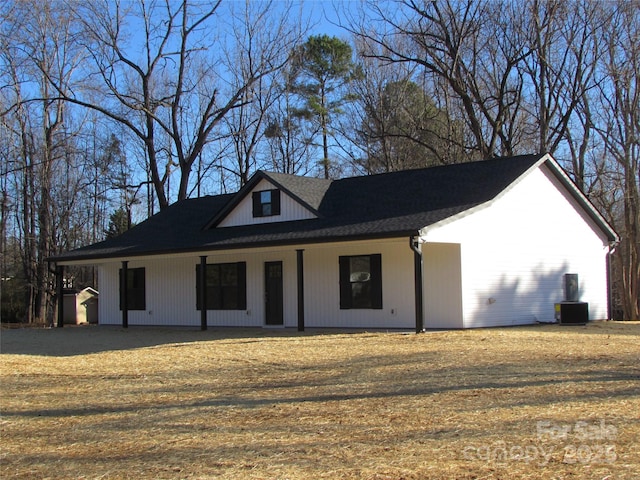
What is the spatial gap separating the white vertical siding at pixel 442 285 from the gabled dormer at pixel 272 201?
3.71 meters

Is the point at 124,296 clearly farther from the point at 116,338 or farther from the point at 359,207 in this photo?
the point at 359,207

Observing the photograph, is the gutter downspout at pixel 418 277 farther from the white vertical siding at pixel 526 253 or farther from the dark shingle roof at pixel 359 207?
the white vertical siding at pixel 526 253

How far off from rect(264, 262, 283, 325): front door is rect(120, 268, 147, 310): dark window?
5.29 metres

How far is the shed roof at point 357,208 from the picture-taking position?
17.8m

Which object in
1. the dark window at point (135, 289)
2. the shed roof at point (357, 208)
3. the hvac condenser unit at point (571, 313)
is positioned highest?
the shed roof at point (357, 208)

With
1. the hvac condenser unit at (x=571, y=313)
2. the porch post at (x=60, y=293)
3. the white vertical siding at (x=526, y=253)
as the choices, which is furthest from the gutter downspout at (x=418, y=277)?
the porch post at (x=60, y=293)

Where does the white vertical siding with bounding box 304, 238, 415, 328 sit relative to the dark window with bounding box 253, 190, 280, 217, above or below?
below

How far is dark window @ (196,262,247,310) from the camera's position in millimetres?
21672

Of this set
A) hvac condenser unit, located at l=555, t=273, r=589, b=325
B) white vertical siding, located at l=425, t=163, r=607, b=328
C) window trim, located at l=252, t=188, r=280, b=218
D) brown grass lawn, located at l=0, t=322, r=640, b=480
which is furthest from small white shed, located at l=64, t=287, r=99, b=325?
hvac condenser unit, located at l=555, t=273, r=589, b=325

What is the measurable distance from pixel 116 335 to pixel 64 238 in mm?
21291

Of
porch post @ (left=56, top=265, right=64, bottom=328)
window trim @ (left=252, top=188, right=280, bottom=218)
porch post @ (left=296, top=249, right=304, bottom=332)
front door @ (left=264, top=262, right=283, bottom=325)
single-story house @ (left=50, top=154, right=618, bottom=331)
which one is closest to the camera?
single-story house @ (left=50, top=154, right=618, bottom=331)

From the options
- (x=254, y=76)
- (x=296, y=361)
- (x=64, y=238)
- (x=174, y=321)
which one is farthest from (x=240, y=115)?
(x=296, y=361)

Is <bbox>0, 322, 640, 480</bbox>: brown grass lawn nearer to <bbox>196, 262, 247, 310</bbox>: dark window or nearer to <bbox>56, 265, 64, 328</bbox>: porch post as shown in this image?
<bbox>196, 262, 247, 310</bbox>: dark window

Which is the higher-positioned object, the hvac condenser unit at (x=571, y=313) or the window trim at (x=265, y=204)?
the window trim at (x=265, y=204)
